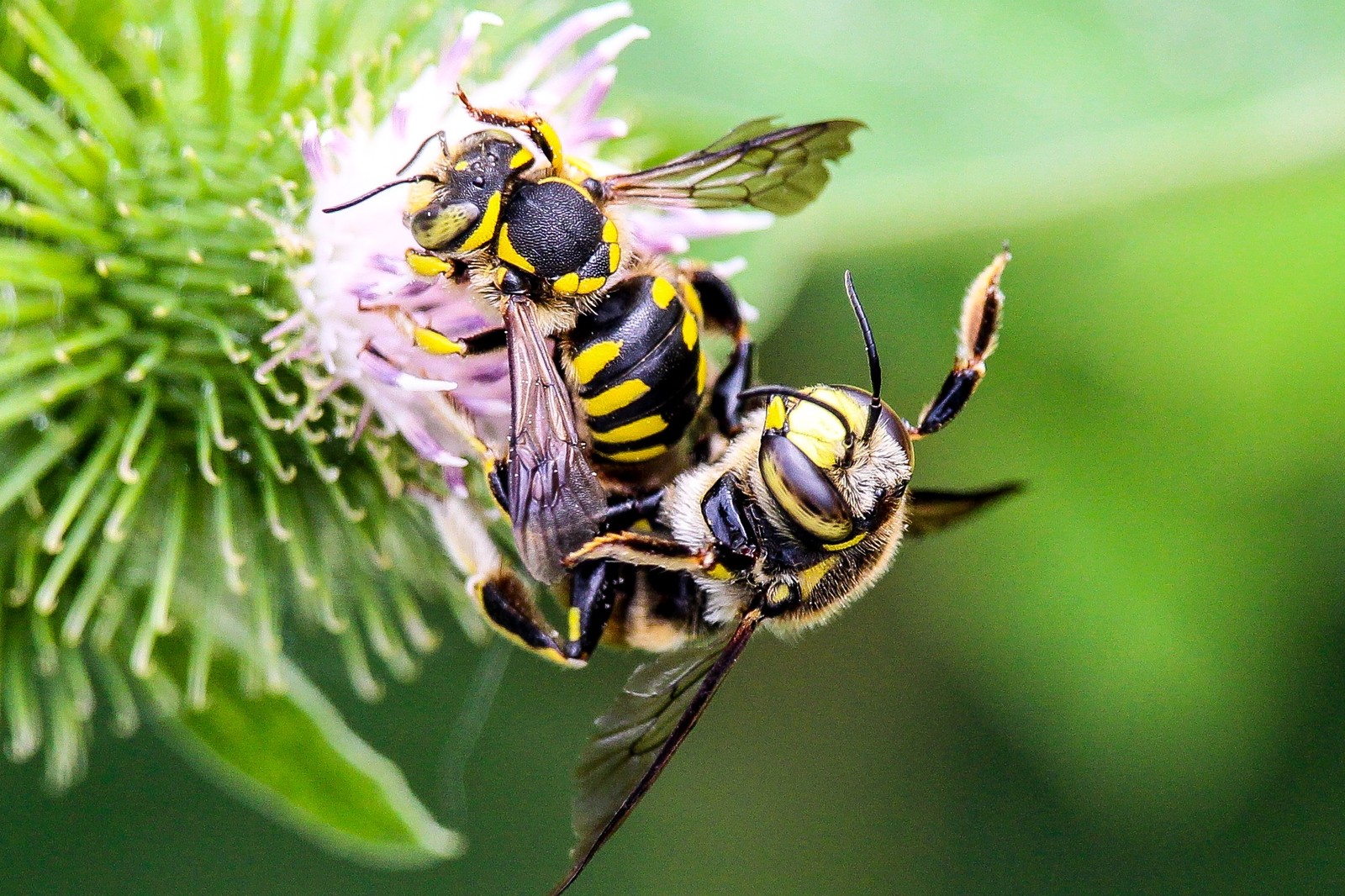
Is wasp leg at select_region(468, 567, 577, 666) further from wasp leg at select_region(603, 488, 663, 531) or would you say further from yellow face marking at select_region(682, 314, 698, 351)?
yellow face marking at select_region(682, 314, 698, 351)

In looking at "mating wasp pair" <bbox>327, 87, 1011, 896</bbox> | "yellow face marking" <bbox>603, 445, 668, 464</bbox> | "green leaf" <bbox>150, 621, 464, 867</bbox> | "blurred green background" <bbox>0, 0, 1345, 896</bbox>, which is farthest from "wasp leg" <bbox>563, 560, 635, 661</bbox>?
"blurred green background" <bbox>0, 0, 1345, 896</bbox>

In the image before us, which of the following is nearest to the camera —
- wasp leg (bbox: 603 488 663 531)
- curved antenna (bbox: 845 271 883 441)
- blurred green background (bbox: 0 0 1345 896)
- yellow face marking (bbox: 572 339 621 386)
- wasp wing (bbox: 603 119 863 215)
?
curved antenna (bbox: 845 271 883 441)

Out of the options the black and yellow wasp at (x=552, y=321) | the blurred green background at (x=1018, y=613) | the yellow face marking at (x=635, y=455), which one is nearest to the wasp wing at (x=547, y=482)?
the black and yellow wasp at (x=552, y=321)

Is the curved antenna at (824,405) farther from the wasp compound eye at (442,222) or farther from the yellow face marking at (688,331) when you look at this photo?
the wasp compound eye at (442,222)

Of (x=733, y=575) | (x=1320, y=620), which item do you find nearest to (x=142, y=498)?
(x=733, y=575)

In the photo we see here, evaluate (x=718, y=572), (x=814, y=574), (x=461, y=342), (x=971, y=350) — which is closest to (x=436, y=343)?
(x=461, y=342)
